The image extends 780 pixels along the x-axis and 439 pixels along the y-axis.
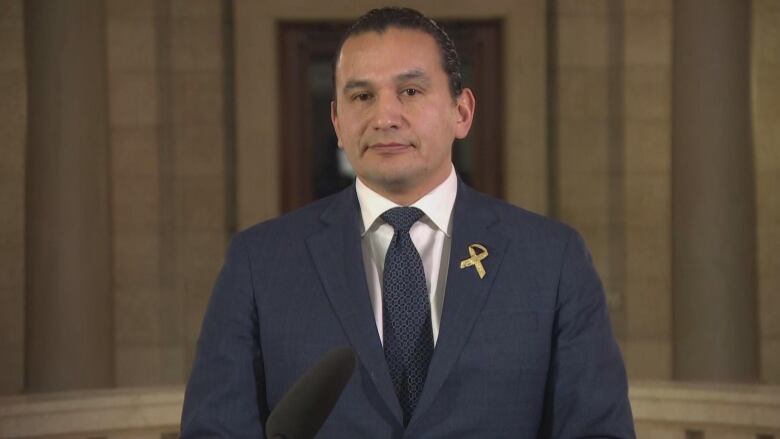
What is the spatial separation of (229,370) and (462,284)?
37 centimetres

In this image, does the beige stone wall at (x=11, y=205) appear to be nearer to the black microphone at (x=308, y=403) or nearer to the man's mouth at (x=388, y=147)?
the man's mouth at (x=388, y=147)

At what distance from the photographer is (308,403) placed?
112 centimetres

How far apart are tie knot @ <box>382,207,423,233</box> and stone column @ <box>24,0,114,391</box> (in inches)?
181

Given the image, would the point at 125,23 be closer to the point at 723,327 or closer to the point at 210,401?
the point at 723,327

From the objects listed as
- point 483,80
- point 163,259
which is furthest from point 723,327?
point 163,259

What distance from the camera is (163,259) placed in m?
6.99

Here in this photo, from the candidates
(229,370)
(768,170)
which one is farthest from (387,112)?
(768,170)

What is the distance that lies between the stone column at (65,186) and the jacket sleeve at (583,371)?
4756mm

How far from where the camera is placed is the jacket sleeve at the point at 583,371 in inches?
65.1

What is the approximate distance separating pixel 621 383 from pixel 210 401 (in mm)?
618

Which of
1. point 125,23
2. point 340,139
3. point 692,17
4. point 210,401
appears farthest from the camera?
point 125,23

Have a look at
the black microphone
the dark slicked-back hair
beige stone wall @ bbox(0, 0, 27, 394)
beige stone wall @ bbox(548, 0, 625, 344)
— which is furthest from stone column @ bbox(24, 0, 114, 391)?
the black microphone

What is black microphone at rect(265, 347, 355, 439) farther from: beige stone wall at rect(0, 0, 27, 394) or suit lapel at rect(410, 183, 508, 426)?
beige stone wall at rect(0, 0, 27, 394)

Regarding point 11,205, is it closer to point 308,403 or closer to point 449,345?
point 449,345
